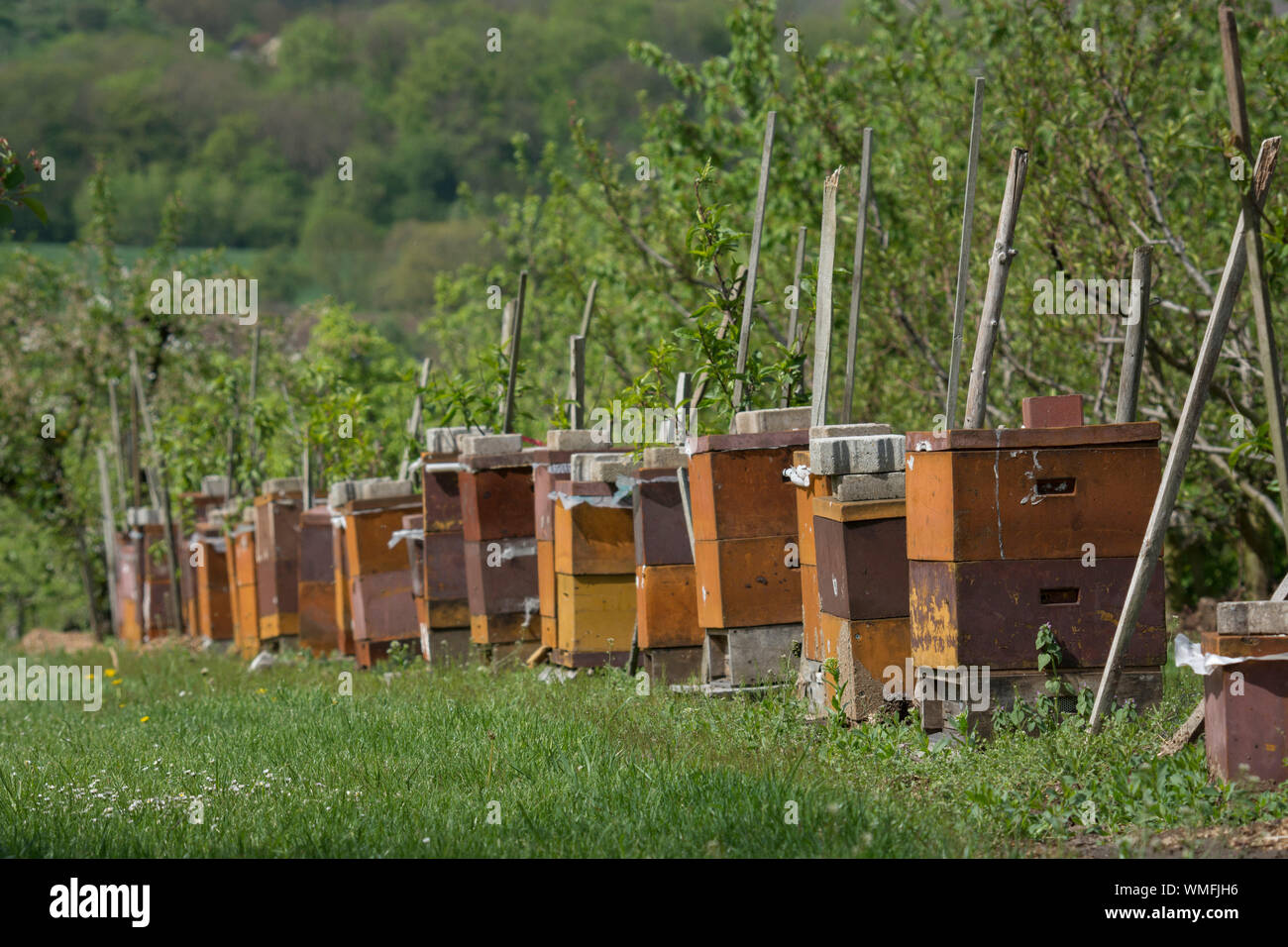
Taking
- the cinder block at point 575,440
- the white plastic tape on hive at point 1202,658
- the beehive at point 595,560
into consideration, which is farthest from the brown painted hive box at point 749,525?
the white plastic tape on hive at point 1202,658

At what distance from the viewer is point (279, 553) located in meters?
18.5

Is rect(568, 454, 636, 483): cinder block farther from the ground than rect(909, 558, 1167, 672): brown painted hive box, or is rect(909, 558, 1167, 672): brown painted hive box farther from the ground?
rect(568, 454, 636, 483): cinder block

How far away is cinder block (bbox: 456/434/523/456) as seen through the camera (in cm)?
1248

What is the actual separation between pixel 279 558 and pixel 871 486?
12.3 metres

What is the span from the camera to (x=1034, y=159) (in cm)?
1307

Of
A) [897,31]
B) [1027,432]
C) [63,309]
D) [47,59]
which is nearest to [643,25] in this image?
[47,59]

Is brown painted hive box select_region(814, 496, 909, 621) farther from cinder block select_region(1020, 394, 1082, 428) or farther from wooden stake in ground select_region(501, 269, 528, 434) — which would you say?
wooden stake in ground select_region(501, 269, 528, 434)

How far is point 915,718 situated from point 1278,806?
2085 millimetres

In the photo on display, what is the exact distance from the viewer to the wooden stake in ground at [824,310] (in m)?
8.74

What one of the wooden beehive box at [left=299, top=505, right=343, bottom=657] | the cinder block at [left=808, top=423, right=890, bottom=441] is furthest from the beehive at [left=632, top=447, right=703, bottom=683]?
the wooden beehive box at [left=299, top=505, right=343, bottom=657]

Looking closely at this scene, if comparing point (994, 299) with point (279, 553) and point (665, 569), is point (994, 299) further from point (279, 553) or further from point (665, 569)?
point (279, 553)

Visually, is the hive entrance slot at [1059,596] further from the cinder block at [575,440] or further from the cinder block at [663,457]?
the cinder block at [575,440]

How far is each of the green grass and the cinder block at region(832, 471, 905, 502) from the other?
1240 millimetres
